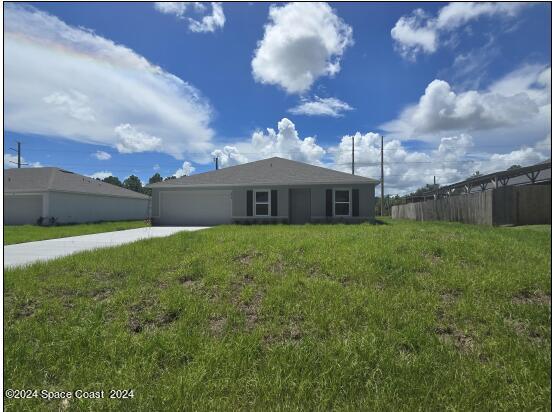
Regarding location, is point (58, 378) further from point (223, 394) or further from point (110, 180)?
point (110, 180)

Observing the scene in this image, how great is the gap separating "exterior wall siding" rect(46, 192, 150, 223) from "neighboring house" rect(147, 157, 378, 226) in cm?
709

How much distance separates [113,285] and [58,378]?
204 centimetres

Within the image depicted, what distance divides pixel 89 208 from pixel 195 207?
9.66 meters

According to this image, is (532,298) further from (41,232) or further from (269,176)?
(41,232)

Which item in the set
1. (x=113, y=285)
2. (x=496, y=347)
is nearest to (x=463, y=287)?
(x=496, y=347)

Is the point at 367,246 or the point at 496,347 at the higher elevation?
the point at 367,246

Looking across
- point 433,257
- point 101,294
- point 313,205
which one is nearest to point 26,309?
point 101,294

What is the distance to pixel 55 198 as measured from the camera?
20125 millimetres

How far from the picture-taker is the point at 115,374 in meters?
2.71

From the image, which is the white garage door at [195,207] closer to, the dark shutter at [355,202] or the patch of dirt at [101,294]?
the dark shutter at [355,202]

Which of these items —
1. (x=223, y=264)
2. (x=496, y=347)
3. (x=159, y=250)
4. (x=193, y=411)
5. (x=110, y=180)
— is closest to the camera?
(x=193, y=411)

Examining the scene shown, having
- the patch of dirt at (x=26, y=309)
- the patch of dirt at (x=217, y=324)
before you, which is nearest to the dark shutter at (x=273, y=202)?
the patch of dirt at (x=26, y=309)

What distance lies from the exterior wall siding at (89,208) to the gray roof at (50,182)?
48 cm

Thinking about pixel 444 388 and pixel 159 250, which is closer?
pixel 444 388
